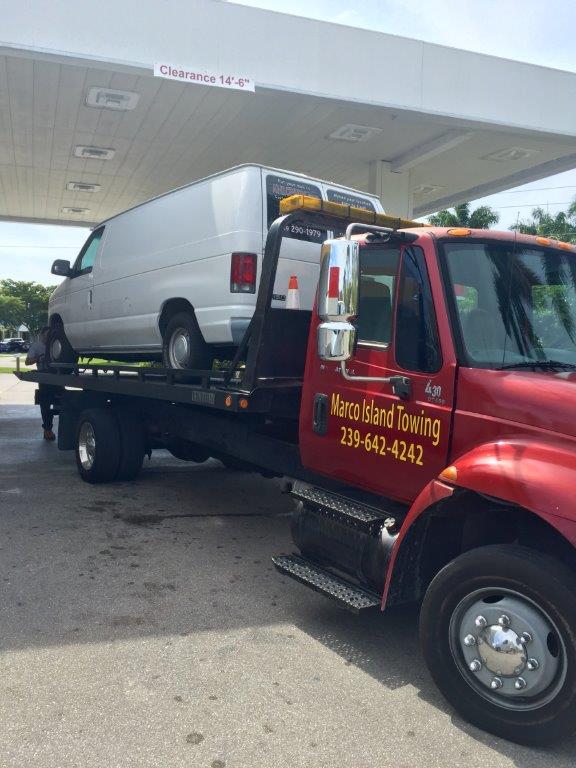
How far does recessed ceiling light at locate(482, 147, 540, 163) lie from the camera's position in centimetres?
1188

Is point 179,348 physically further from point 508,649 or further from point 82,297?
point 508,649

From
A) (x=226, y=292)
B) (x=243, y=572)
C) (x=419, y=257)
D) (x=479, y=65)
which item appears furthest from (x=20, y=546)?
(x=479, y=65)

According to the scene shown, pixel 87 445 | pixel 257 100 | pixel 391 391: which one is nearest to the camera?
pixel 391 391

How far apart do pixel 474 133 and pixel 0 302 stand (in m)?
77.8

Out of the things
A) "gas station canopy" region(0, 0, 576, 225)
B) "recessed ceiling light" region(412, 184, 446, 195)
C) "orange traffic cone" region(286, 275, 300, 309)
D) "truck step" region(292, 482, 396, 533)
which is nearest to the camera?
"truck step" region(292, 482, 396, 533)

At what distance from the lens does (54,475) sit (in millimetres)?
8227

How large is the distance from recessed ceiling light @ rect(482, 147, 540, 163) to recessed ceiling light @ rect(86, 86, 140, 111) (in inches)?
248

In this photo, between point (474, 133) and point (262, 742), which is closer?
→ point (262, 742)

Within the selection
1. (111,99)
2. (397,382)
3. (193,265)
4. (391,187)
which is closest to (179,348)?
(193,265)

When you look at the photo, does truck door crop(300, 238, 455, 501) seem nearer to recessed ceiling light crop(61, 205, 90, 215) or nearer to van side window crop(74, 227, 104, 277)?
van side window crop(74, 227, 104, 277)

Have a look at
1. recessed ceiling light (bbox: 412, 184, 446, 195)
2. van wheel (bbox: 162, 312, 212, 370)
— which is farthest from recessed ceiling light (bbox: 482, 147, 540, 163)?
van wheel (bbox: 162, 312, 212, 370)

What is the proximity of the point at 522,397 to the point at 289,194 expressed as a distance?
2.98 meters

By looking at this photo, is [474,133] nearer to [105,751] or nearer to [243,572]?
[243,572]

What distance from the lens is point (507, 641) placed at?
9.75ft
